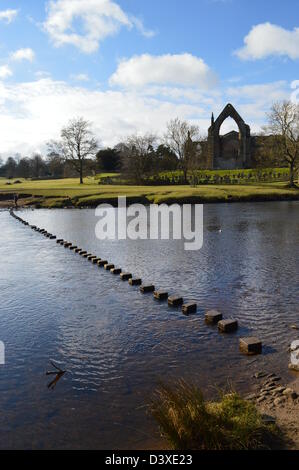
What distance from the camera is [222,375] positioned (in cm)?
810

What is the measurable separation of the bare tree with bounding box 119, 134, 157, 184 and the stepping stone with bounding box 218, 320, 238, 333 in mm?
73799

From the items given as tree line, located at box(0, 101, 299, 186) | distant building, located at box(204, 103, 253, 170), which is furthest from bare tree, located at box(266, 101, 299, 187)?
distant building, located at box(204, 103, 253, 170)

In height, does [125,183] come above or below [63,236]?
above

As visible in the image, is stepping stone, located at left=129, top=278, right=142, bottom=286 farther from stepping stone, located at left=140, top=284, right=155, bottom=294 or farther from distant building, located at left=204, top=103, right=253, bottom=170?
distant building, located at left=204, top=103, right=253, bottom=170

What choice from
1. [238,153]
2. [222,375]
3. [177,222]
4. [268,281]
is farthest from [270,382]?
[238,153]

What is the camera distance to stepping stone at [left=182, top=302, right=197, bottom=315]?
11.8m

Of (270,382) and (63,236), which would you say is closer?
(270,382)

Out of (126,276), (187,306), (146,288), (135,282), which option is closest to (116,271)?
(126,276)

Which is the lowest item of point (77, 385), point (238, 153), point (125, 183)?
point (77, 385)

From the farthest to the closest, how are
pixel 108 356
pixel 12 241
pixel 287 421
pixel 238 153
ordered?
pixel 238 153 < pixel 12 241 < pixel 108 356 < pixel 287 421

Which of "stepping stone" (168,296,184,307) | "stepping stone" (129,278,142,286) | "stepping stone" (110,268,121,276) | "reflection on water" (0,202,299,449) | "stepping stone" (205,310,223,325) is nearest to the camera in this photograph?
"reflection on water" (0,202,299,449)

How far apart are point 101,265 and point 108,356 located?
390 inches

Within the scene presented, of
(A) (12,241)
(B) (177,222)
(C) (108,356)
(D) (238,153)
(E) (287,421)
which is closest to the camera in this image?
(E) (287,421)
